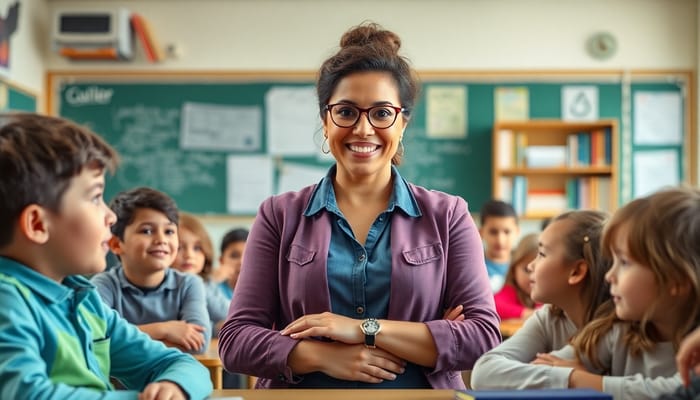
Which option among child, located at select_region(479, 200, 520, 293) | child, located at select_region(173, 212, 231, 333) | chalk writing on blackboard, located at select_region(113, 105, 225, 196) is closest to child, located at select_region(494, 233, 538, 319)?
child, located at select_region(479, 200, 520, 293)

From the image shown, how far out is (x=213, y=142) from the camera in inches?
251

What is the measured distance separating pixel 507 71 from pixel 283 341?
5.00 meters

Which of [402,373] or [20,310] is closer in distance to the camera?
[20,310]

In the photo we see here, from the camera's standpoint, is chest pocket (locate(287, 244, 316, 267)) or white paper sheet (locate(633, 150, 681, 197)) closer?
chest pocket (locate(287, 244, 316, 267))

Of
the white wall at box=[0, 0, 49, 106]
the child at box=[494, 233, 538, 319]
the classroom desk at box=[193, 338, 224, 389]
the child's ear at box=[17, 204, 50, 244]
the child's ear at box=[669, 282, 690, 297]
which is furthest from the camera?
the white wall at box=[0, 0, 49, 106]

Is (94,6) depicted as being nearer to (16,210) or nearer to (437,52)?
(437,52)

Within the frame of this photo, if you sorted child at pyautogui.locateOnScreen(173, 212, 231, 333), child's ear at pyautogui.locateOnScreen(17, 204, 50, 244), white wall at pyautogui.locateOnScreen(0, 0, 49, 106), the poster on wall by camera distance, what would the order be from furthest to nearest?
white wall at pyautogui.locateOnScreen(0, 0, 49, 106) → the poster on wall → child at pyautogui.locateOnScreen(173, 212, 231, 333) → child's ear at pyautogui.locateOnScreen(17, 204, 50, 244)

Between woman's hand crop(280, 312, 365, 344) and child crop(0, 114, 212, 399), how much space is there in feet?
1.00

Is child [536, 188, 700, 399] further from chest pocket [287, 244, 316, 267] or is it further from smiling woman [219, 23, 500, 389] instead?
chest pocket [287, 244, 316, 267]

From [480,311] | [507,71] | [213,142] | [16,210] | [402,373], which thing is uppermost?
[507,71]

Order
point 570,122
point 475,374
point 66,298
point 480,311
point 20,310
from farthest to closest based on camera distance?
point 570,122 < point 480,311 < point 475,374 < point 66,298 < point 20,310

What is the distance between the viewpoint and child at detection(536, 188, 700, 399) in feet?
4.54

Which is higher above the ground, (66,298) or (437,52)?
(437,52)

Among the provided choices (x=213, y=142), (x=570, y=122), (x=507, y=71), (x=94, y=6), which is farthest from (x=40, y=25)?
(x=570, y=122)
